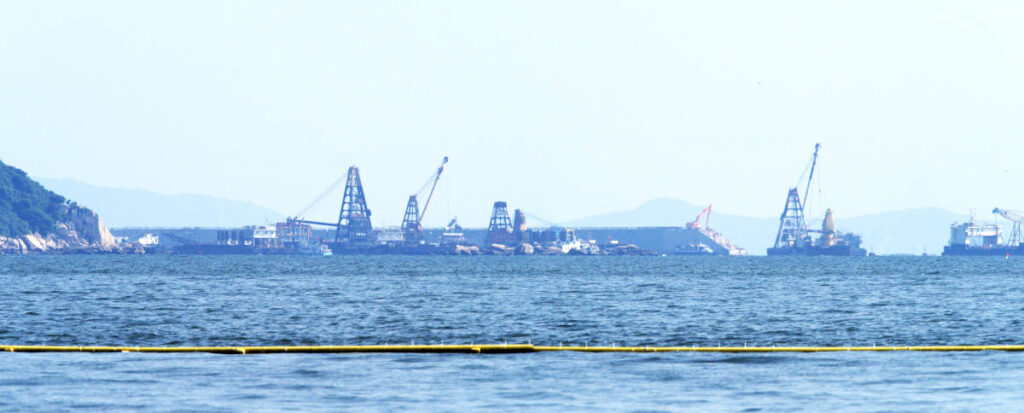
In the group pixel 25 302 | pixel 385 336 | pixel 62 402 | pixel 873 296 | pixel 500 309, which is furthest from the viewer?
pixel 873 296

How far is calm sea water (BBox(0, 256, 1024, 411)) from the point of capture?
3256 cm

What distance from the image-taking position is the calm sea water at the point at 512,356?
32562 millimetres

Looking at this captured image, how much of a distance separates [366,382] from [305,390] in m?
2.19

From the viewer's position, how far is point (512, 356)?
4209 cm

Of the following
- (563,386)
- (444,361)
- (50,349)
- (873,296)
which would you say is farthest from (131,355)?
(873,296)

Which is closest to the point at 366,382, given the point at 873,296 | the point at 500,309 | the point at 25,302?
the point at 500,309

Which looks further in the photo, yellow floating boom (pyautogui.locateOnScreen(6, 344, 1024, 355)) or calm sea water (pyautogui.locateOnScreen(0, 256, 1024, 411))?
yellow floating boom (pyautogui.locateOnScreen(6, 344, 1024, 355))

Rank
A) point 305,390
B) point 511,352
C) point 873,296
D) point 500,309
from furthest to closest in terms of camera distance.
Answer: point 873,296 → point 500,309 → point 511,352 → point 305,390

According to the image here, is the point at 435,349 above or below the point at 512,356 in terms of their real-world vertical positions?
above

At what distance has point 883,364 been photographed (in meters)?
40.1

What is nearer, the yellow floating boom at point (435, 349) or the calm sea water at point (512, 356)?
the calm sea water at point (512, 356)

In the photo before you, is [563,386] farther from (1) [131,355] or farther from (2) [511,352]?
(1) [131,355]

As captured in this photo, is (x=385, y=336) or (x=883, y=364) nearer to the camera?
(x=883, y=364)

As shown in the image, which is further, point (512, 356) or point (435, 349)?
point (435, 349)
